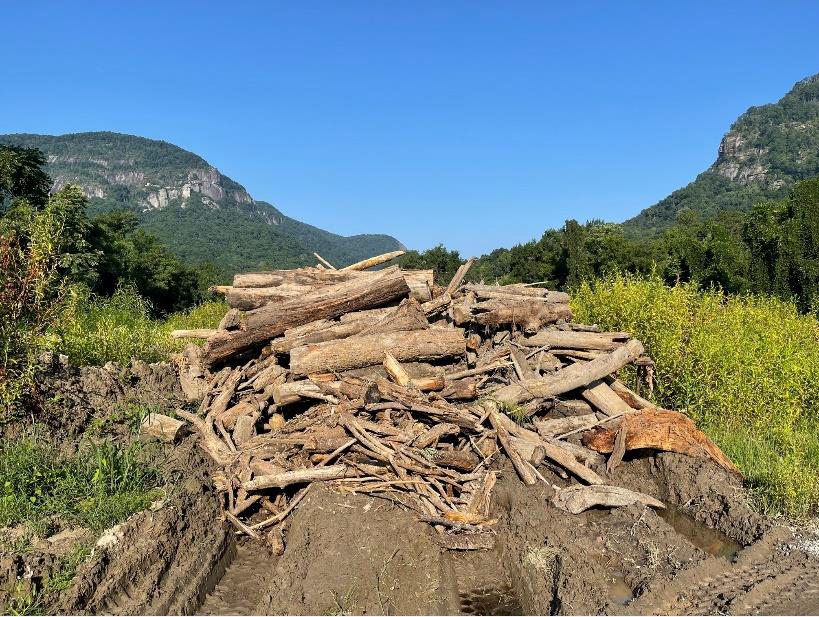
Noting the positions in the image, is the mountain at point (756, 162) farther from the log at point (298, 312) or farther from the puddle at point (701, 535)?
the puddle at point (701, 535)

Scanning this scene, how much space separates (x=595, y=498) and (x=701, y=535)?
46.7 inches

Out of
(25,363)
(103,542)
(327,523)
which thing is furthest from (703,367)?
(25,363)

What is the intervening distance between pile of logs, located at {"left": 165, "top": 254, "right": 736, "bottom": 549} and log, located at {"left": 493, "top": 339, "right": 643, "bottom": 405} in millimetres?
22

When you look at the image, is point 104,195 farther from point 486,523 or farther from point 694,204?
point 486,523

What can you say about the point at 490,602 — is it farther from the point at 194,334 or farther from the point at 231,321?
the point at 194,334

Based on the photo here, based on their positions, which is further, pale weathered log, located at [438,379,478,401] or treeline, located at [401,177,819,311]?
treeline, located at [401,177,819,311]

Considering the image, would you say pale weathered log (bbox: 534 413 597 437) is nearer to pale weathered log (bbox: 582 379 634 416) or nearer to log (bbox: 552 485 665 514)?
pale weathered log (bbox: 582 379 634 416)

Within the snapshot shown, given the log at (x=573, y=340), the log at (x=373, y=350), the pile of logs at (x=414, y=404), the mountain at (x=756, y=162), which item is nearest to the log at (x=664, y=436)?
the pile of logs at (x=414, y=404)

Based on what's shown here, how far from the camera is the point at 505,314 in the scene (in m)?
8.88

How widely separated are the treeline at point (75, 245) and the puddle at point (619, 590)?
722 centimetres

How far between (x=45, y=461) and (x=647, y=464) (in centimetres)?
739

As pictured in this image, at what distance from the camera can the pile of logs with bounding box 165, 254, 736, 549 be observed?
609 cm

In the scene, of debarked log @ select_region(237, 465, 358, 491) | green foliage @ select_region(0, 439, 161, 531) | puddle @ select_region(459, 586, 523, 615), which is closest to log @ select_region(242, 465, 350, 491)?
debarked log @ select_region(237, 465, 358, 491)

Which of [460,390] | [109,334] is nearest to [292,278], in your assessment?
[109,334]
